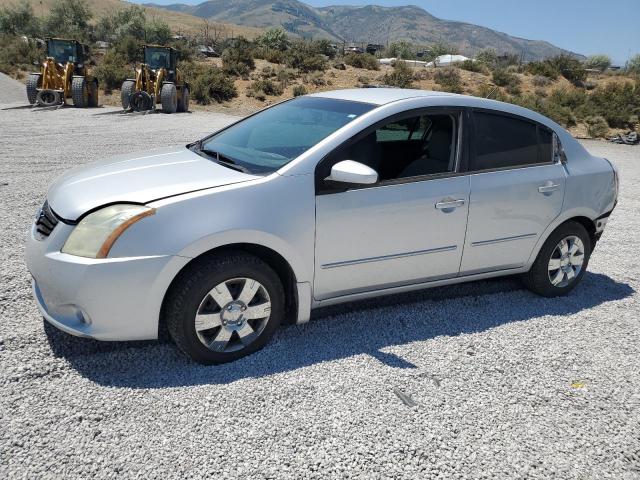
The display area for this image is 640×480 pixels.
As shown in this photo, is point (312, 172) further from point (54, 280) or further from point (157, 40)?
point (157, 40)

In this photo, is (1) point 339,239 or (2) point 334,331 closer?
(1) point 339,239

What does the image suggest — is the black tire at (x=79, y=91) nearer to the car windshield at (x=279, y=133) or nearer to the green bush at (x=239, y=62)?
the green bush at (x=239, y=62)

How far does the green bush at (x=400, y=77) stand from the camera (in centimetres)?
3081

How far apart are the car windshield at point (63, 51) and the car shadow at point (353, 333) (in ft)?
60.0

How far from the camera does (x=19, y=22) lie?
5038 cm

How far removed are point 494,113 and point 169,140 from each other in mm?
10039

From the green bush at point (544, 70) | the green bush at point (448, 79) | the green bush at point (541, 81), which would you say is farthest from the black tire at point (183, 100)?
the green bush at point (544, 70)

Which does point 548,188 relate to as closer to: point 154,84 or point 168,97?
point 168,97

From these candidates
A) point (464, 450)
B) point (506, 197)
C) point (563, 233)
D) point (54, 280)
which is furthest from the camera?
point (563, 233)

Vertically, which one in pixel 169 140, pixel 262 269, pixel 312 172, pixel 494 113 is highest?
pixel 494 113

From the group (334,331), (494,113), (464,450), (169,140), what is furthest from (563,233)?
(169,140)

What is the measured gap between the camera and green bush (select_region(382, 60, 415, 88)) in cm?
3081

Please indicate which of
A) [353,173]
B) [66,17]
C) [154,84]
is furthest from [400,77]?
[66,17]

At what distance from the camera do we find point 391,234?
3617 millimetres
